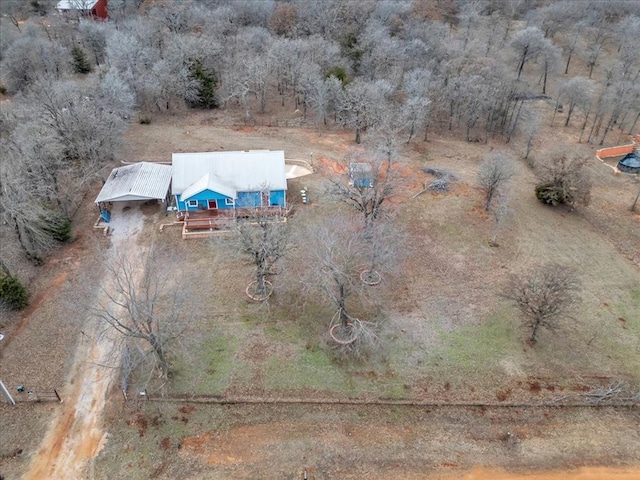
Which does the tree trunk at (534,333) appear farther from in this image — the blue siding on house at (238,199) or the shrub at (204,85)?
the shrub at (204,85)

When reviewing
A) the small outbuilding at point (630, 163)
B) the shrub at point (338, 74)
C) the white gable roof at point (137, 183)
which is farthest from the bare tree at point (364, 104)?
the small outbuilding at point (630, 163)

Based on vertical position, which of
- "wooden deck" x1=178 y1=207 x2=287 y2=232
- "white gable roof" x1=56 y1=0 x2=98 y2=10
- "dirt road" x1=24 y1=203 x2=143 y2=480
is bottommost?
"dirt road" x1=24 y1=203 x2=143 y2=480

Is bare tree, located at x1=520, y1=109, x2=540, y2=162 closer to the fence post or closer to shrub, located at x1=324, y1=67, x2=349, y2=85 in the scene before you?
shrub, located at x1=324, y1=67, x2=349, y2=85

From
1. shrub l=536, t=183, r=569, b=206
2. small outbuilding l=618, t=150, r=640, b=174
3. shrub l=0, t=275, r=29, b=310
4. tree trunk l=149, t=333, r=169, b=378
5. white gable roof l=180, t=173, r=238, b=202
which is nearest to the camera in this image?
tree trunk l=149, t=333, r=169, b=378

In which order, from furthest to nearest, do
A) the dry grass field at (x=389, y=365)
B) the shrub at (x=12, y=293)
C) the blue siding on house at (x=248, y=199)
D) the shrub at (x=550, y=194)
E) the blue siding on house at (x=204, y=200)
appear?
1. the shrub at (x=550, y=194)
2. the blue siding on house at (x=248, y=199)
3. the blue siding on house at (x=204, y=200)
4. the shrub at (x=12, y=293)
5. the dry grass field at (x=389, y=365)

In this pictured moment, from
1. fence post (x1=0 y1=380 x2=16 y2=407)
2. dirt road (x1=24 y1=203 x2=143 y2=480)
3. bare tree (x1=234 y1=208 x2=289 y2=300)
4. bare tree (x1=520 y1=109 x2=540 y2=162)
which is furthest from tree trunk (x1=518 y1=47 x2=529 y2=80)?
fence post (x1=0 y1=380 x2=16 y2=407)

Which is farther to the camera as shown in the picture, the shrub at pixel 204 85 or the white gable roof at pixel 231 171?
the shrub at pixel 204 85

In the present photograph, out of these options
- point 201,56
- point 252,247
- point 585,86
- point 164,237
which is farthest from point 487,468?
point 201,56
